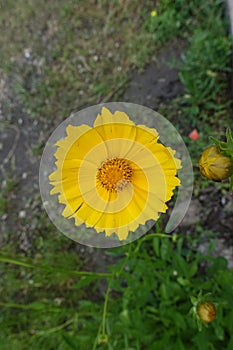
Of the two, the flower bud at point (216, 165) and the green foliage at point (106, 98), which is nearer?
the flower bud at point (216, 165)

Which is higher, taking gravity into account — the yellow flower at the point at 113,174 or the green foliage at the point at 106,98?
the yellow flower at the point at 113,174

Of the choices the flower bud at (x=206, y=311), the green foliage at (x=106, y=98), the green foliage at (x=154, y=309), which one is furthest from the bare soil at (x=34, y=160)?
the flower bud at (x=206, y=311)

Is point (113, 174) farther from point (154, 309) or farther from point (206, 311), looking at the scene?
point (154, 309)

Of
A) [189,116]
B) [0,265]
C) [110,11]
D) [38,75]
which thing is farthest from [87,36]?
[0,265]

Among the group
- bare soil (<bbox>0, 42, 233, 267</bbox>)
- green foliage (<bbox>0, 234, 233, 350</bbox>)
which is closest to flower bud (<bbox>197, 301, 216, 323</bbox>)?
green foliage (<bbox>0, 234, 233, 350</bbox>)

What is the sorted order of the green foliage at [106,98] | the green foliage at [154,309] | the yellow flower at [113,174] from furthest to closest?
the green foliage at [106,98] < the green foliage at [154,309] < the yellow flower at [113,174]

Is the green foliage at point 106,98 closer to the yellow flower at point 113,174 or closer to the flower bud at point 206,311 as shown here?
the flower bud at point 206,311

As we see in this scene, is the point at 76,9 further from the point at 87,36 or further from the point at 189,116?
the point at 189,116

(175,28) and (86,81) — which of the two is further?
(86,81)
